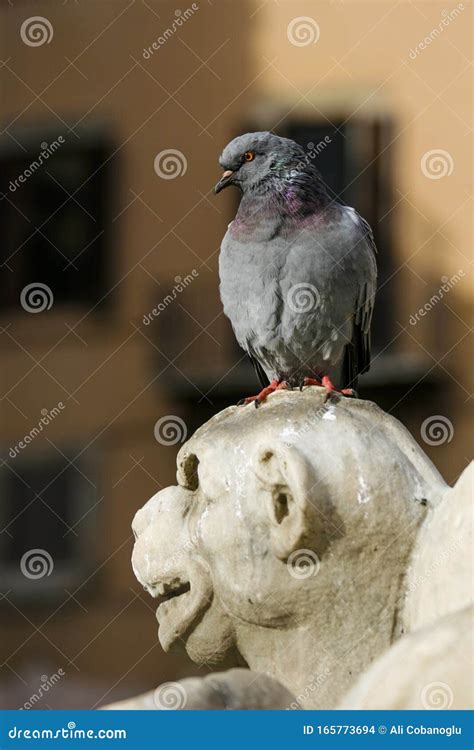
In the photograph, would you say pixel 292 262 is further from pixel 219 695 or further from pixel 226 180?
pixel 219 695

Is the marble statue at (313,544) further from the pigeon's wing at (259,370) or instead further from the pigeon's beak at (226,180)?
the pigeon's wing at (259,370)

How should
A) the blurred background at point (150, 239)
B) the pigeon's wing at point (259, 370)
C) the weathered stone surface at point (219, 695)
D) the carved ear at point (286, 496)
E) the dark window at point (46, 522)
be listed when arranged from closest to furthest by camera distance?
the weathered stone surface at point (219, 695) → the carved ear at point (286, 496) → the pigeon's wing at point (259, 370) → the blurred background at point (150, 239) → the dark window at point (46, 522)

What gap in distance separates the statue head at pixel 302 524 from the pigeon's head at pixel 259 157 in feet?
8.77

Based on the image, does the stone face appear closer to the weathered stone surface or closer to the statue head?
the statue head

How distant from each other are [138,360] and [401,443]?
12.5 m

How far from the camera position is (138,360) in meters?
16.3

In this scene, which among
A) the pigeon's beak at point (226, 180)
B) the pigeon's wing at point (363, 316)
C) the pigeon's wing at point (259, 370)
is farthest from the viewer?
the pigeon's wing at point (259, 370)

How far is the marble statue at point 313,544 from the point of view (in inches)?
146

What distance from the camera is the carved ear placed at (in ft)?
12.0

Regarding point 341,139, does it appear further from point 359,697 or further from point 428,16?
point 359,697

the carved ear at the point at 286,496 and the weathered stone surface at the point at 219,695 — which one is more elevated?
the carved ear at the point at 286,496

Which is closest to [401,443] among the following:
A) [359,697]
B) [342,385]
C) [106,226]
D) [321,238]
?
[359,697]

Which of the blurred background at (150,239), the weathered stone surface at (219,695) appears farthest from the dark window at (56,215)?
the weathered stone surface at (219,695)

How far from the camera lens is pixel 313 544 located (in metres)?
3.70
